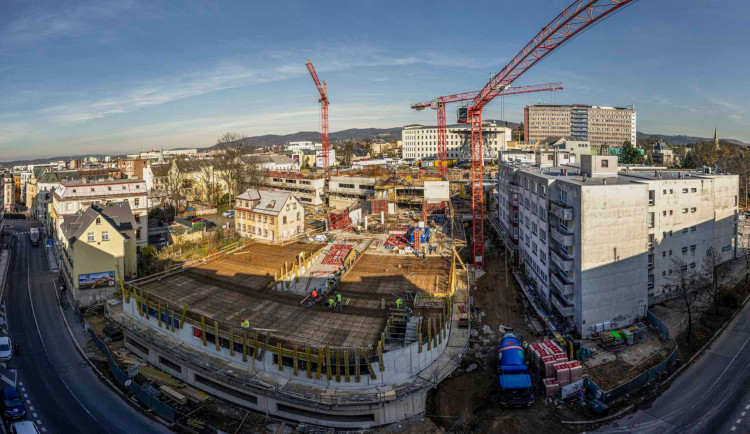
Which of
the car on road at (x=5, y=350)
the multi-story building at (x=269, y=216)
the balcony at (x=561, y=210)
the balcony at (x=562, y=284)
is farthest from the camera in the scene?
the multi-story building at (x=269, y=216)

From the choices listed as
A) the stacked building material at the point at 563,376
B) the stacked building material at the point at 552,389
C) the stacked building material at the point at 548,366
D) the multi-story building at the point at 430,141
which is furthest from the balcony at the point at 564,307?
the multi-story building at the point at 430,141

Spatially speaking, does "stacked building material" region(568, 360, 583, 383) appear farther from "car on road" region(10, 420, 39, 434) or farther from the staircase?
"car on road" region(10, 420, 39, 434)

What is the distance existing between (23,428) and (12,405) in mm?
2447

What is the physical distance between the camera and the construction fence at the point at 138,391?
1950cm

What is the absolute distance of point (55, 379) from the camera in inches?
898

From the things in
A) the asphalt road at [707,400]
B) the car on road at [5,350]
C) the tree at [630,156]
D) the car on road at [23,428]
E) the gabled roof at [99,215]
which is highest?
A: the tree at [630,156]

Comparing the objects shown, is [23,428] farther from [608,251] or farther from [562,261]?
[608,251]

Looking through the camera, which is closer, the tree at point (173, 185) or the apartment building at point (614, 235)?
the apartment building at point (614, 235)

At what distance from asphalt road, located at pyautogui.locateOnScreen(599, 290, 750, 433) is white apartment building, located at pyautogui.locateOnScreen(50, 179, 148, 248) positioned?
40.2 metres

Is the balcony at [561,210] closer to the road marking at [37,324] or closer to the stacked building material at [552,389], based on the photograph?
the stacked building material at [552,389]

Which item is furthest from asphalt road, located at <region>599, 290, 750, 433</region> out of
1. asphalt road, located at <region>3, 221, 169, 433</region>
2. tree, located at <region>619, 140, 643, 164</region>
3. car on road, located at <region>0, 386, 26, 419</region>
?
tree, located at <region>619, 140, 643, 164</region>

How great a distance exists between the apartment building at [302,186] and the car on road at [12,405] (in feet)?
167

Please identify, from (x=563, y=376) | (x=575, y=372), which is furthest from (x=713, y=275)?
(x=563, y=376)

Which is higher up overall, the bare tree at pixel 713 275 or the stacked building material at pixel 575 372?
the bare tree at pixel 713 275
